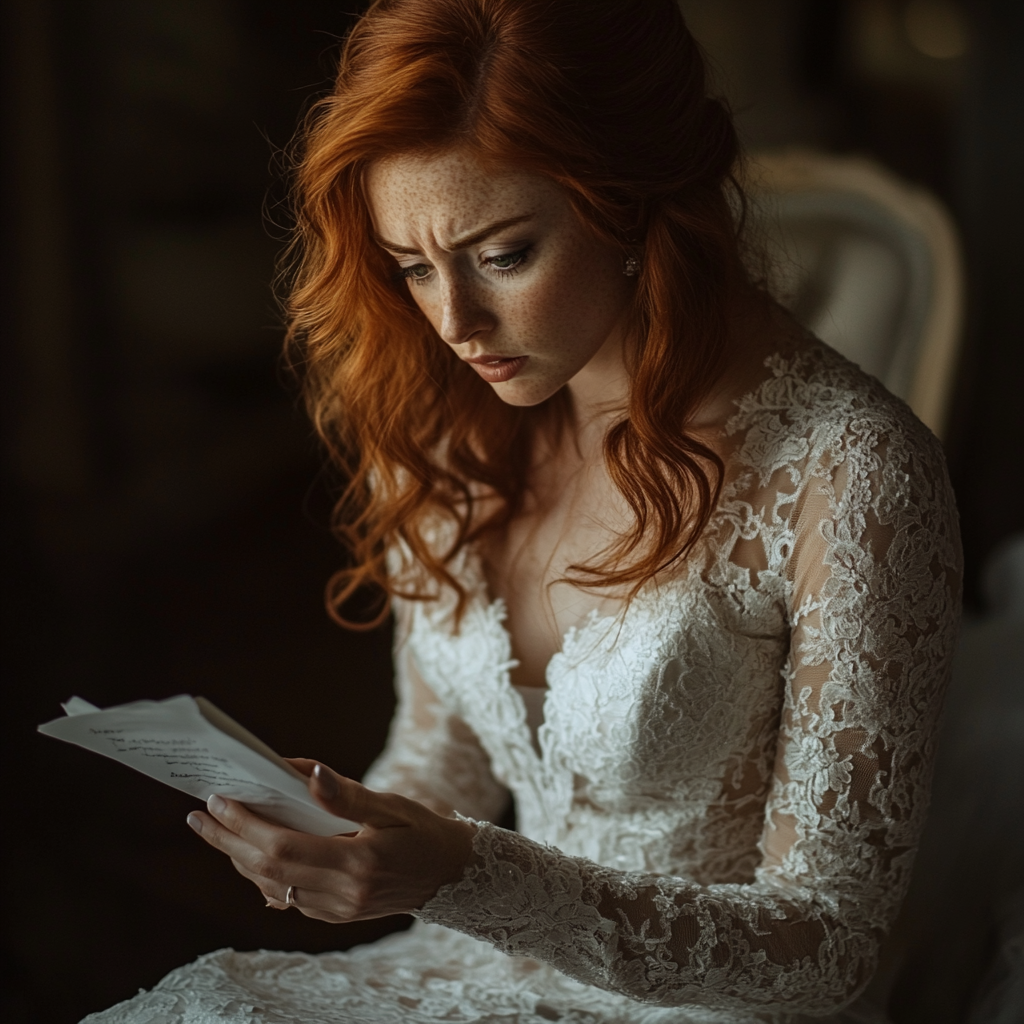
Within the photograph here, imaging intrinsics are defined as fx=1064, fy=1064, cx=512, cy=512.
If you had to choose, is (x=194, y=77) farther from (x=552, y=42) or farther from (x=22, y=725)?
(x=552, y=42)

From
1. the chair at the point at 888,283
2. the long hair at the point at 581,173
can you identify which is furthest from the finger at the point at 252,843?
the chair at the point at 888,283

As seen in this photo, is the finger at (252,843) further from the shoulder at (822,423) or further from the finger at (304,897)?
the shoulder at (822,423)

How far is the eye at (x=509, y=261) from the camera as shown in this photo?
1.02m

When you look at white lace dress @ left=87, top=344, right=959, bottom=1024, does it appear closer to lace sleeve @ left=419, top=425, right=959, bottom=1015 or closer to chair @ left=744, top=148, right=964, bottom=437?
lace sleeve @ left=419, top=425, right=959, bottom=1015

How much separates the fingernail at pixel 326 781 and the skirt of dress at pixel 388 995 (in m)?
0.35

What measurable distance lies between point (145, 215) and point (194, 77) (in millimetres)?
338

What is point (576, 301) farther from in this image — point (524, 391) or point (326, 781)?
point (326, 781)

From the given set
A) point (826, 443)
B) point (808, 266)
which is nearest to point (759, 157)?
point (808, 266)

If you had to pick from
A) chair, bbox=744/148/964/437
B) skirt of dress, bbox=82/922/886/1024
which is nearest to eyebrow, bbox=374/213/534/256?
skirt of dress, bbox=82/922/886/1024

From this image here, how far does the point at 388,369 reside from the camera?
4.32 feet

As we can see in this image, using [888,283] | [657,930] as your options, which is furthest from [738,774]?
[888,283]

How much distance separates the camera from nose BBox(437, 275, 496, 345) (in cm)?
104

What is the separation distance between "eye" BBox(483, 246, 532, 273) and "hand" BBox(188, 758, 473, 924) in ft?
1.62

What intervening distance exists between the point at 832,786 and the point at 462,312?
59cm
